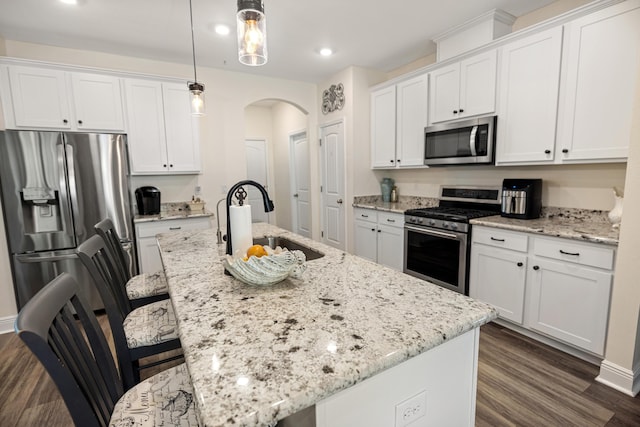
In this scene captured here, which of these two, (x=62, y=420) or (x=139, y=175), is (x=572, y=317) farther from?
(x=139, y=175)

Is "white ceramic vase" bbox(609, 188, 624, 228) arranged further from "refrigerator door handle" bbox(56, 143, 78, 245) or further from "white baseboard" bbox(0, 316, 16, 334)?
"white baseboard" bbox(0, 316, 16, 334)

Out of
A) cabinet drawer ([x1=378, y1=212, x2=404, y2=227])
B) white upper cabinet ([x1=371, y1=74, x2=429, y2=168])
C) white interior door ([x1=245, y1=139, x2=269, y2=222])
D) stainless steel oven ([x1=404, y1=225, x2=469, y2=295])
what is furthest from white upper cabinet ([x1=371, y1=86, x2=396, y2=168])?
white interior door ([x1=245, y1=139, x2=269, y2=222])

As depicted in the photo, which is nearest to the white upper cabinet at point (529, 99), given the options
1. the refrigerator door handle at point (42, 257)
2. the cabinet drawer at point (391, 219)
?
the cabinet drawer at point (391, 219)

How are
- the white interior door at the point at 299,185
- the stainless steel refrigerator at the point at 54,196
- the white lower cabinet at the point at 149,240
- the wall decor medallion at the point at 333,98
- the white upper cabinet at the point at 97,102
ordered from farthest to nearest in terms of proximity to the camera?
1. the white interior door at the point at 299,185
2. the wall decor medallion at the point at 333,98
3. the white lower cabinet at the point at 149,240
4. the white upper cabinet at the point at 97,102
5. the stainless steel refrigerator at the point at 54,196

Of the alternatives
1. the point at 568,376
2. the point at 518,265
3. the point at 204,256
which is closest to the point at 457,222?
the point at 518,265

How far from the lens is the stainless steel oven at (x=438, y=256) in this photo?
9.24ft

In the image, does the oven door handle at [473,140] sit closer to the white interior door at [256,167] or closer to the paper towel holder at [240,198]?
the paper towel holder at [240,198]

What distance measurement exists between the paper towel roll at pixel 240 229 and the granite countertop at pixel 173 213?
83.0 inches

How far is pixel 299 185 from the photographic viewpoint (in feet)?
19.7

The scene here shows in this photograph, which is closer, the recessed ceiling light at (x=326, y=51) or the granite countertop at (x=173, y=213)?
the granite countertop at (x=173, y=213)

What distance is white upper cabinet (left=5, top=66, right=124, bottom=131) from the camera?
2826 mm

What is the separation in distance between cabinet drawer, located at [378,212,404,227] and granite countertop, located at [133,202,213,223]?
2016 mm

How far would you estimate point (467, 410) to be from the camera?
102cm

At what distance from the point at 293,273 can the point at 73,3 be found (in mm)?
2880
